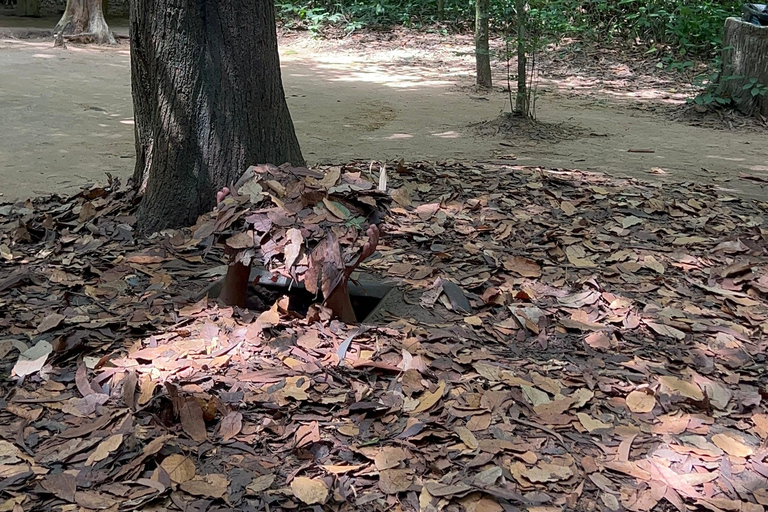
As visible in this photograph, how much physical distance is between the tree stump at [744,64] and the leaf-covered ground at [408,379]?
4.61m

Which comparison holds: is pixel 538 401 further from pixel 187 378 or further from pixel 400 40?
pixel 400 40

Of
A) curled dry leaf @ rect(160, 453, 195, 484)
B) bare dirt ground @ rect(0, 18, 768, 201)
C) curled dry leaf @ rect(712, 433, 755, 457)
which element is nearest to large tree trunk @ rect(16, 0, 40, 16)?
bare dirt ground @ rect(0, 18, 768, 201)

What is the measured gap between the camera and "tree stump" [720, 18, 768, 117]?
25.8 ft

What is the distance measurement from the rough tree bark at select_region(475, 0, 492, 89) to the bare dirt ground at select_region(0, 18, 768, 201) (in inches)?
9.1

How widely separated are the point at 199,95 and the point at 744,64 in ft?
21.5

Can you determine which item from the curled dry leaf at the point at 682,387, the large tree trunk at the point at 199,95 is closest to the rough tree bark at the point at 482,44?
the large tree trunk at the point at 199,95

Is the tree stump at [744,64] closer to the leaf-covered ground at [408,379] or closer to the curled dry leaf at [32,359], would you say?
the leaf-covered ground at [408,379]

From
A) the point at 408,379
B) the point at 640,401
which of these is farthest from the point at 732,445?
the point at 408,379

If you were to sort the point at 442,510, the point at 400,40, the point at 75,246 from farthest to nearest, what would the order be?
the point at 400,40, the point at 75,246, the point at 442,510

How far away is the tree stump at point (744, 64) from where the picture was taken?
785 cm

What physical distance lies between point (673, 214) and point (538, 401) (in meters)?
2.36

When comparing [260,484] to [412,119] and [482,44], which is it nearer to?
[412,119]

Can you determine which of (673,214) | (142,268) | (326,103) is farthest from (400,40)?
(142,268)

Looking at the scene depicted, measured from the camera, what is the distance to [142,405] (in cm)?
234
